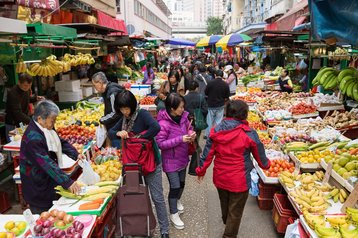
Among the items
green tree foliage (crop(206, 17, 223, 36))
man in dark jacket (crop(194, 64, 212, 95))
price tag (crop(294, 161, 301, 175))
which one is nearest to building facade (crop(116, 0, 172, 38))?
man in dark jacket (crop(194, 64, 212, 95))

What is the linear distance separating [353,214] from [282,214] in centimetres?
119

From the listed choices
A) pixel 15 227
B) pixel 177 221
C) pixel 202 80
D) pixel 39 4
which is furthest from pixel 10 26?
pixel 202 80

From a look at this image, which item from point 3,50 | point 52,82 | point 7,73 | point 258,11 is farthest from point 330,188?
point 258,11

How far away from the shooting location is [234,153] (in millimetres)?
3869

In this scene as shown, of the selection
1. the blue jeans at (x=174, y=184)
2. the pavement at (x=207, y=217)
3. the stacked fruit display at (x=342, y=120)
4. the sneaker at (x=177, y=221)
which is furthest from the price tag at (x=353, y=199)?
the stacked fruit display at (x=342, y=120)

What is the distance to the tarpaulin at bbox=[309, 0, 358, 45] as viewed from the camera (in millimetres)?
2612

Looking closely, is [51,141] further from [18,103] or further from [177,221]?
[18,103]

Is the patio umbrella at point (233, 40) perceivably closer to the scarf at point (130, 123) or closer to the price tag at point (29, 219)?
the scarf at point (130, 123)

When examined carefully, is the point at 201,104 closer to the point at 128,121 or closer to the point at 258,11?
the point at 128,121

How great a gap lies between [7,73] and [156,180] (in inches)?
201

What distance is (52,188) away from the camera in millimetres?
3688

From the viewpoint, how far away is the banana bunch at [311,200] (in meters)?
3.92

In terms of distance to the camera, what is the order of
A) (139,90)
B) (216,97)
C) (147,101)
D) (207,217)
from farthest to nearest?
(139,90) → (147,101) → (216,97) → (207,217)

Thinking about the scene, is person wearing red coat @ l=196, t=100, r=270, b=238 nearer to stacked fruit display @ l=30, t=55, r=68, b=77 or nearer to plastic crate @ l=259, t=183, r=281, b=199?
plastic crate @ l=259, t=183, r=281, b=199
